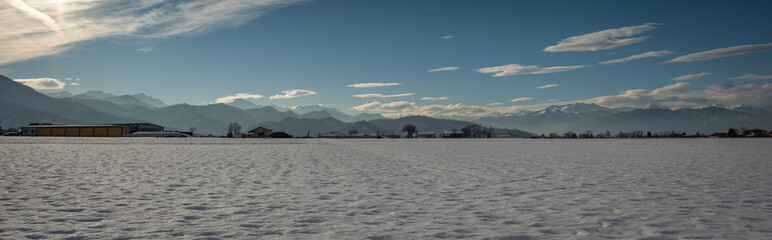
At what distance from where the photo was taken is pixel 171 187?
12.9 meters

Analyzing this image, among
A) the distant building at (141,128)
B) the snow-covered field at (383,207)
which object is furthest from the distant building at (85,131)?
the snow-covered field at (383,207)

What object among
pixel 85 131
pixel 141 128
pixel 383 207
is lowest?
pixel 383 207

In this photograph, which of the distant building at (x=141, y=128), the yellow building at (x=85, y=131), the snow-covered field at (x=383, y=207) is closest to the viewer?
the snow-covered field at (x=383, y=207)

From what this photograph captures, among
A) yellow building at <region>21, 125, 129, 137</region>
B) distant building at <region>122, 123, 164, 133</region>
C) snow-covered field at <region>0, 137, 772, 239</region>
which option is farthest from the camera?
distant building at <region>122, 123, 164, 133</region>

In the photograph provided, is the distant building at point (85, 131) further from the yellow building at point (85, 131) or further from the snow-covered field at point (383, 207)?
the snow-covered field at point (383, 207)

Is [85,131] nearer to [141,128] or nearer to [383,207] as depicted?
[141,128]

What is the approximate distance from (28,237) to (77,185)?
7309 mm

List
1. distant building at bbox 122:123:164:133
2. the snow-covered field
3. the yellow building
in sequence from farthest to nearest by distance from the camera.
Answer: distant building at bbox 122:123:164:133
the yellow building
the snow-covered field

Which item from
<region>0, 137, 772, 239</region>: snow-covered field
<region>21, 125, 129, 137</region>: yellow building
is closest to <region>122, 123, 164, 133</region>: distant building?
<region>21, 125, 129, 137</region>: yellow building

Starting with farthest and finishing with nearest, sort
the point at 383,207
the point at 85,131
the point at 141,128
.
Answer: the point at 141,128 → the point at 85,131 → the point at 383,207

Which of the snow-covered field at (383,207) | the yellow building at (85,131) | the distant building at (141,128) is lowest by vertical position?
the snow-covered field at (383,207)

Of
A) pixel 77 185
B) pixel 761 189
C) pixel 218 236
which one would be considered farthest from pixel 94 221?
pixel 761 189

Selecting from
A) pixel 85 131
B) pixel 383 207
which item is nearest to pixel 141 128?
pixel 85 131

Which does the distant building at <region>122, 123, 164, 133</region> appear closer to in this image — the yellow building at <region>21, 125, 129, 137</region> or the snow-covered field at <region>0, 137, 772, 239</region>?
the yellow building at <region>21, 125, 129, 137</region>
